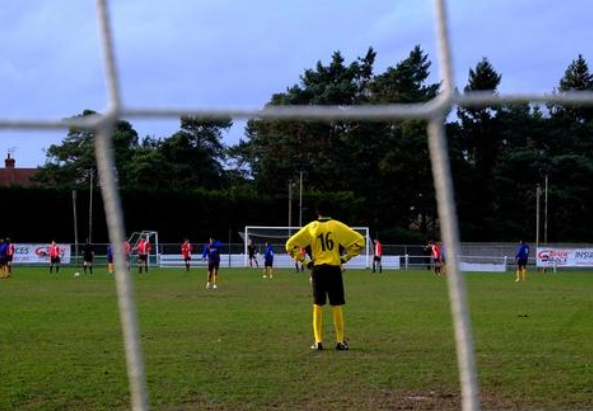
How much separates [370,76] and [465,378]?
3286 millimetres

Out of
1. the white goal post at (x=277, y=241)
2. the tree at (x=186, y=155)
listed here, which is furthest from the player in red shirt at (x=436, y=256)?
the tree at (x=186, y=155)

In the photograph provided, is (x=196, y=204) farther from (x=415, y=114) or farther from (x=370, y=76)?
(x=415, y=114)

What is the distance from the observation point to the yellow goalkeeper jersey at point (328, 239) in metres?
9.05

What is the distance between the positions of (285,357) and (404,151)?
2.48m

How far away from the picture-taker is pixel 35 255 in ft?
117

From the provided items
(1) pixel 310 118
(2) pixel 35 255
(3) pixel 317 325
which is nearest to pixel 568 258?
(2) pixel 35 255

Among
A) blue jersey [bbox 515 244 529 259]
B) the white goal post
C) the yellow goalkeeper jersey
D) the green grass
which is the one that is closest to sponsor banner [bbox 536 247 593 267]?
the white goal post

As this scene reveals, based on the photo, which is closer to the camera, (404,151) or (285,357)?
(404,151)

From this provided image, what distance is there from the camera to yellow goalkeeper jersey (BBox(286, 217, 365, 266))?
9.05 metres

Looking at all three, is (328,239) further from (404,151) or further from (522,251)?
(522,251)

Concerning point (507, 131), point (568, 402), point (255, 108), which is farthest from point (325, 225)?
point (255, 108)

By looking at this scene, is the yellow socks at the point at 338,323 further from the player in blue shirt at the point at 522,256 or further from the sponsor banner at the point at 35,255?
the sponsor banner at the point at 35,255

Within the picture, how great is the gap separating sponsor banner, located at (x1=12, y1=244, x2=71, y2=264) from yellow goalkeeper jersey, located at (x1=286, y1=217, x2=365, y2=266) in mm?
26932

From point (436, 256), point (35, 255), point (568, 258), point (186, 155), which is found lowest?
point (568, 258)
